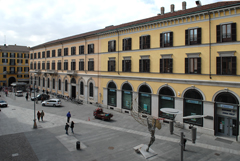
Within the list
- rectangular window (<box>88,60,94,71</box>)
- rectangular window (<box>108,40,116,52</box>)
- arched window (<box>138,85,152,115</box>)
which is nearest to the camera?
arched window (<box>138,85,152,115</box>)

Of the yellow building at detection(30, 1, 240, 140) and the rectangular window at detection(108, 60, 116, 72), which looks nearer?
the yellow building at detection(30, 1, 240, 140)

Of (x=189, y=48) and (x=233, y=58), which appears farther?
(x=189, y=48)

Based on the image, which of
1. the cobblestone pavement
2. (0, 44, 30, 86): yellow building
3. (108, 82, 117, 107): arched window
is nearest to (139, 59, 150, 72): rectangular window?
(108, 82, 117, 107): arched window

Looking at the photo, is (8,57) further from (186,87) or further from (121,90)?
(186,87)

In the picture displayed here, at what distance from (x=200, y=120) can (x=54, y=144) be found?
16.4 metres

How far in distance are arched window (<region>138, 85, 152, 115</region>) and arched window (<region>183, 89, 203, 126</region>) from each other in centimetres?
562

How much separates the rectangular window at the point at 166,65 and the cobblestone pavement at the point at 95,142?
24.3 ft

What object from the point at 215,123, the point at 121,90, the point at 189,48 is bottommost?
the point at 215,123

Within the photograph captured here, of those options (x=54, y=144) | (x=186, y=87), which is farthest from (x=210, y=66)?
(x=54, y=144)

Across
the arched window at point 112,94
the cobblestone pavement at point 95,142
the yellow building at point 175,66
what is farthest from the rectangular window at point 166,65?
the arched window at point 112,94

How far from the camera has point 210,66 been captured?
2109 cm

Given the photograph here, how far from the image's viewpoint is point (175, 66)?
24.2 metres

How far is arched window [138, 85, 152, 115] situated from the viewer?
89.4 feet

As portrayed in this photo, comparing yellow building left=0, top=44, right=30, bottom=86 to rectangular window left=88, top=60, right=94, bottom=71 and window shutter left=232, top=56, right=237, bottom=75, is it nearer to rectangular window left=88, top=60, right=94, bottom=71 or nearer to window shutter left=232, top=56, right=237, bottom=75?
rectangular window left=88, top=60, right=94, bottom=71
